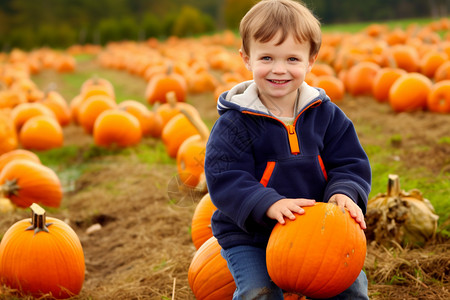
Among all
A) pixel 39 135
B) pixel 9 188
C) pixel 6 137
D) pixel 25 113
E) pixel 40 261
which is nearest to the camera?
pixel 40 261

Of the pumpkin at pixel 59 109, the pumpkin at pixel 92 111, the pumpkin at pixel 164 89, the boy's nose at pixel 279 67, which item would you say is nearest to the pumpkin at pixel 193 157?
the boy's nose at pixel 279 67

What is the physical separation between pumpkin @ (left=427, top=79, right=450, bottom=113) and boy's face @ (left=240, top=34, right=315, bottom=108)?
5.25 meters

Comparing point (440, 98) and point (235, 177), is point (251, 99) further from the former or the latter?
point (440, 98)

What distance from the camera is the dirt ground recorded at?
9.94ft

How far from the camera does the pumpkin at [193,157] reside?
4729 millimetres

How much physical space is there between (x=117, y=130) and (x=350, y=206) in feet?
16.9

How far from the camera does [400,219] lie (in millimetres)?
3416

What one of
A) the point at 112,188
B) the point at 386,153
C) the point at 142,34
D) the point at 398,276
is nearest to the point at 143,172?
the point at 112,188

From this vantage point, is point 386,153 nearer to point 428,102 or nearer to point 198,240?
point 428,102

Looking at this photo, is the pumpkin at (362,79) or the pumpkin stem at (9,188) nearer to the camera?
the pumpkin stem at (9,188)

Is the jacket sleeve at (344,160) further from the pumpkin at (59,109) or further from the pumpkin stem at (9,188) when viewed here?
the pumpkin at (59,109)

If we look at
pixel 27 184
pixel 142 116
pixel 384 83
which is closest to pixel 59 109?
pixel 142 116

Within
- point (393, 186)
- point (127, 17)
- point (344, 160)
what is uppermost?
point (344, 160)

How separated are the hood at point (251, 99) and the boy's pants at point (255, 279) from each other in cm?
65
